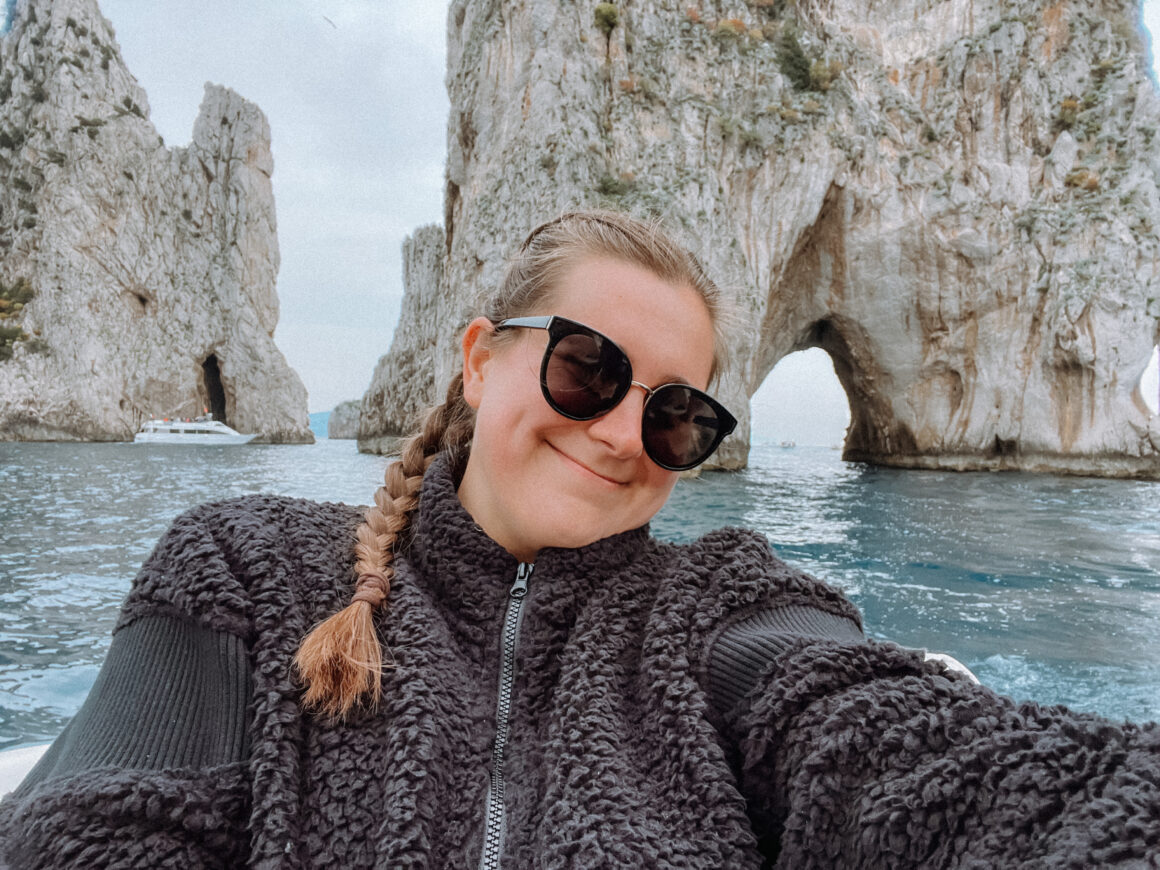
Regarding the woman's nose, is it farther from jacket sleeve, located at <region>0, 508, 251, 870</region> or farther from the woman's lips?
jacket sleeve, located at <region>0, 508, 251, 870</region>

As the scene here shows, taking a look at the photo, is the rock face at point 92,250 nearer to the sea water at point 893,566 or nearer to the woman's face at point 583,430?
the sea water at point 893,566

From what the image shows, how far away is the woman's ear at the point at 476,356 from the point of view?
109 cm

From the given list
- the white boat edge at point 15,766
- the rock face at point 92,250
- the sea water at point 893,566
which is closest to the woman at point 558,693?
the white boat edge at point 15,766

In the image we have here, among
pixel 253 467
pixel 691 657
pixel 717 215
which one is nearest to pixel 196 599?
pixel 691 657

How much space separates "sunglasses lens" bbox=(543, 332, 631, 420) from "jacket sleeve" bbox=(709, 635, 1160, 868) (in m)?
0.37

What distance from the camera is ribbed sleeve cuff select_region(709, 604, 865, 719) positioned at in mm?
787

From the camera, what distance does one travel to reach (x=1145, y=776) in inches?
18.5

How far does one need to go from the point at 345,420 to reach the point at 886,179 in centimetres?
4712

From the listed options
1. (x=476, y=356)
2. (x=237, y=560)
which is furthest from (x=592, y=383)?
(x=237, y=560)

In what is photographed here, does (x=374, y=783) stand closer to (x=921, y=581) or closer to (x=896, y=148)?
(x=921, y=581)

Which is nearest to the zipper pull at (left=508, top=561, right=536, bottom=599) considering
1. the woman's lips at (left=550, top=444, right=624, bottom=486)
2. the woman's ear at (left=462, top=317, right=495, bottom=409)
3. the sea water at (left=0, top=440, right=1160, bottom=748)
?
Answer: the woman's lips at (left=550, top=444, right=624, bottom=486)

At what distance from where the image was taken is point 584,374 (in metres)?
0.90

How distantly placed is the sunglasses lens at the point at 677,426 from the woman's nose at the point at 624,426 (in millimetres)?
16

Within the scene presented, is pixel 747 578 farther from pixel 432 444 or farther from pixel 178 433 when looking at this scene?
pixel 178 433
